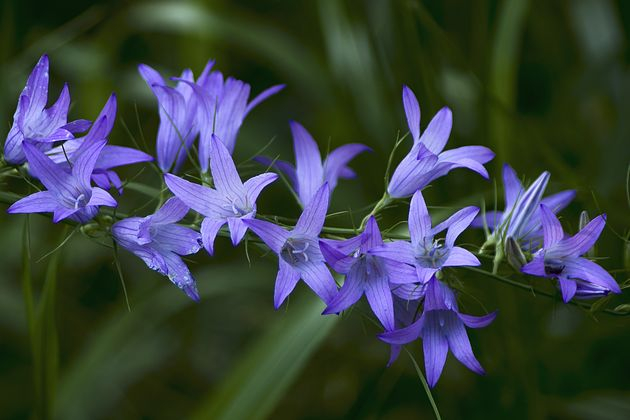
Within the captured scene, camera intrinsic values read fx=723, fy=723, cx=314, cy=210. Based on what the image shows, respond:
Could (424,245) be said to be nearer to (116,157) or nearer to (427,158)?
(427,158)

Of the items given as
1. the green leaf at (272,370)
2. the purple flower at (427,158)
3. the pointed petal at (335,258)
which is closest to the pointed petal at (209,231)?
the pointed petal at (335,258)

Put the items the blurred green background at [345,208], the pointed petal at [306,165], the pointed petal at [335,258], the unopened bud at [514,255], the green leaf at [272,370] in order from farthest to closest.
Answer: the blurred green background at [345,208], the green leaf at [272,370], the pointed petal at [306,165], the unopened bud at [514,255], the pointed petal at [335,258]

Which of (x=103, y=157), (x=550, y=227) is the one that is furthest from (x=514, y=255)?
(x=103, y=157)

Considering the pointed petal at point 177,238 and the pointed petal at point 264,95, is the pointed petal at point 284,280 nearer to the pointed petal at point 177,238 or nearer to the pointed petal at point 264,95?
the pointed petal at point 177,238

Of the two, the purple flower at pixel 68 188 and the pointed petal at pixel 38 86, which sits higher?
the pointed petal at pixel 38 86

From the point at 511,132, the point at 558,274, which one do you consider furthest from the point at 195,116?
the point at 511,132

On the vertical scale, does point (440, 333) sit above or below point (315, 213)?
below

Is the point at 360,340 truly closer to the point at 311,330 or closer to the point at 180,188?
the point at 311,330

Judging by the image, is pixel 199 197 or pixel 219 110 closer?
pixel 199 197
